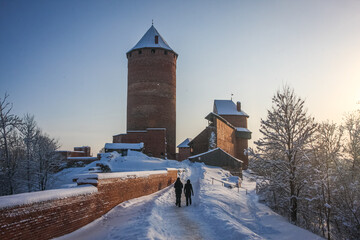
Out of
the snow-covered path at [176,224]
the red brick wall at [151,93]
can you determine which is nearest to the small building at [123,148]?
the red brick wall at [151,93]

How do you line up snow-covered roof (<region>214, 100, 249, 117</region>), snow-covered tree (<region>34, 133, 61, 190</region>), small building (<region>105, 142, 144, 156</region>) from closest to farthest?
snow-covered tree (<region>34, 133, 61, 190</region>)
small building (<region>105, 142, 144, 156</region>)
snow-covered roof (<region>214, 100, 249, 117</region>)

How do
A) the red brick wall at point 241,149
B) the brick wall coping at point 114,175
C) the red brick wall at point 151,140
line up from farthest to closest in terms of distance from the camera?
the red brick wall at point 241,149, the red brick wall at point 151,140, the brick wall coping at point 114,175

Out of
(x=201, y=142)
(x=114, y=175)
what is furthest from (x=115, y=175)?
(x=201, y=142)

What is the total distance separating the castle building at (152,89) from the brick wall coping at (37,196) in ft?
85.3

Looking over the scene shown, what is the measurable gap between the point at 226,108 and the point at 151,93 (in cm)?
1914

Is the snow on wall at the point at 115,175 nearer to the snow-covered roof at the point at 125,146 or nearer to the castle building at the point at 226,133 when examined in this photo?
the snow-covered roof at the point at 125,146

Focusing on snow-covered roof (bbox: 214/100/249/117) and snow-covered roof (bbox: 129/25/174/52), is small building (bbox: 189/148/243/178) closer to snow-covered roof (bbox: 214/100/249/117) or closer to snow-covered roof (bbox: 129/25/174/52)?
snow-covered roof (bbox: 129/25/174/52)

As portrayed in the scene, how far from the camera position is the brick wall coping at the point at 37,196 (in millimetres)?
4719

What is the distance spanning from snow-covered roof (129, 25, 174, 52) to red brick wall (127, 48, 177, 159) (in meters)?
0.54

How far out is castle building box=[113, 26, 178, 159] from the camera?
3378 cm

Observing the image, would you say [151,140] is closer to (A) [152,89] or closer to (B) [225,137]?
(A) [152,89]

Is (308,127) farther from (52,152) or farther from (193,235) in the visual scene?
(52,152)

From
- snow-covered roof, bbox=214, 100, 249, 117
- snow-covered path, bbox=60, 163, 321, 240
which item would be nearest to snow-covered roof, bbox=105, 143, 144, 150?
snow-covered path, bbox=60, 163, 321, 240

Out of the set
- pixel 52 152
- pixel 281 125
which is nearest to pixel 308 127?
pixel 281 125
